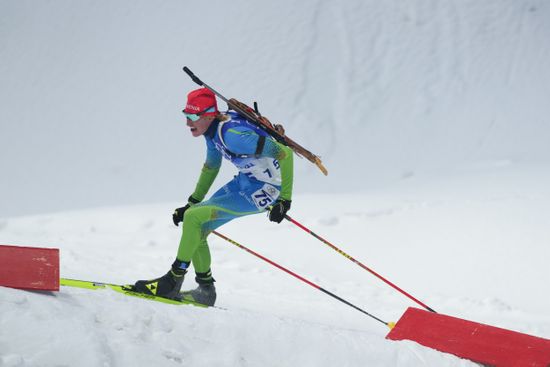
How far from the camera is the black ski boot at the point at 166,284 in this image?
5141 mm

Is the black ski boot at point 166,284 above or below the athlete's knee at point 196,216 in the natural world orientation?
below

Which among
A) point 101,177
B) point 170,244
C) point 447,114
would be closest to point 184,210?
point 170,244

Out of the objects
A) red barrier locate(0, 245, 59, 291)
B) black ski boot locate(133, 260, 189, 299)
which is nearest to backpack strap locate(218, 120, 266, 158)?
black ski boot locate(133, 260, 189, 299)

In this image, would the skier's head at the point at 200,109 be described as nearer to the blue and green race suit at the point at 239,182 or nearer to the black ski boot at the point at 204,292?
the blue and green race suit at the point at 239,182

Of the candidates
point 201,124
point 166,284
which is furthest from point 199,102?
point 166,284

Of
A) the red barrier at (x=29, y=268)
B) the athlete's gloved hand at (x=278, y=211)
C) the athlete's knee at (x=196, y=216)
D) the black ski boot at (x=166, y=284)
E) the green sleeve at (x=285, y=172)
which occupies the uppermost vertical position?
the green sleeve at (x=285, y=172)

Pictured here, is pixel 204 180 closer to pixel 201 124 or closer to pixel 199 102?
pixel 201 124

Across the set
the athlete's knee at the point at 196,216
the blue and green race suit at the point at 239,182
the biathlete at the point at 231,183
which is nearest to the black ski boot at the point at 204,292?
the blue and green race suit at the point at 239,182

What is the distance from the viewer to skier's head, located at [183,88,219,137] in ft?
16.7

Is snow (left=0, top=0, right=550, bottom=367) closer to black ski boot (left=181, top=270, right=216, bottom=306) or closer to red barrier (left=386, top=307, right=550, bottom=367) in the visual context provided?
black ski boot (left=181, top=270, right=216, bottom=306)

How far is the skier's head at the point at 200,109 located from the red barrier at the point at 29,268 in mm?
1458

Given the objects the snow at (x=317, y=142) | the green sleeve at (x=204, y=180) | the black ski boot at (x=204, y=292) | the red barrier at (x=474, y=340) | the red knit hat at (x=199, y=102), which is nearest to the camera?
the red barrier at (x=474, y=340)

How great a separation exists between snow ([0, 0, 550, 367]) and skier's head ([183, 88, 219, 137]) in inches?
92.5

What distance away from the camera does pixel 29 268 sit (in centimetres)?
398
